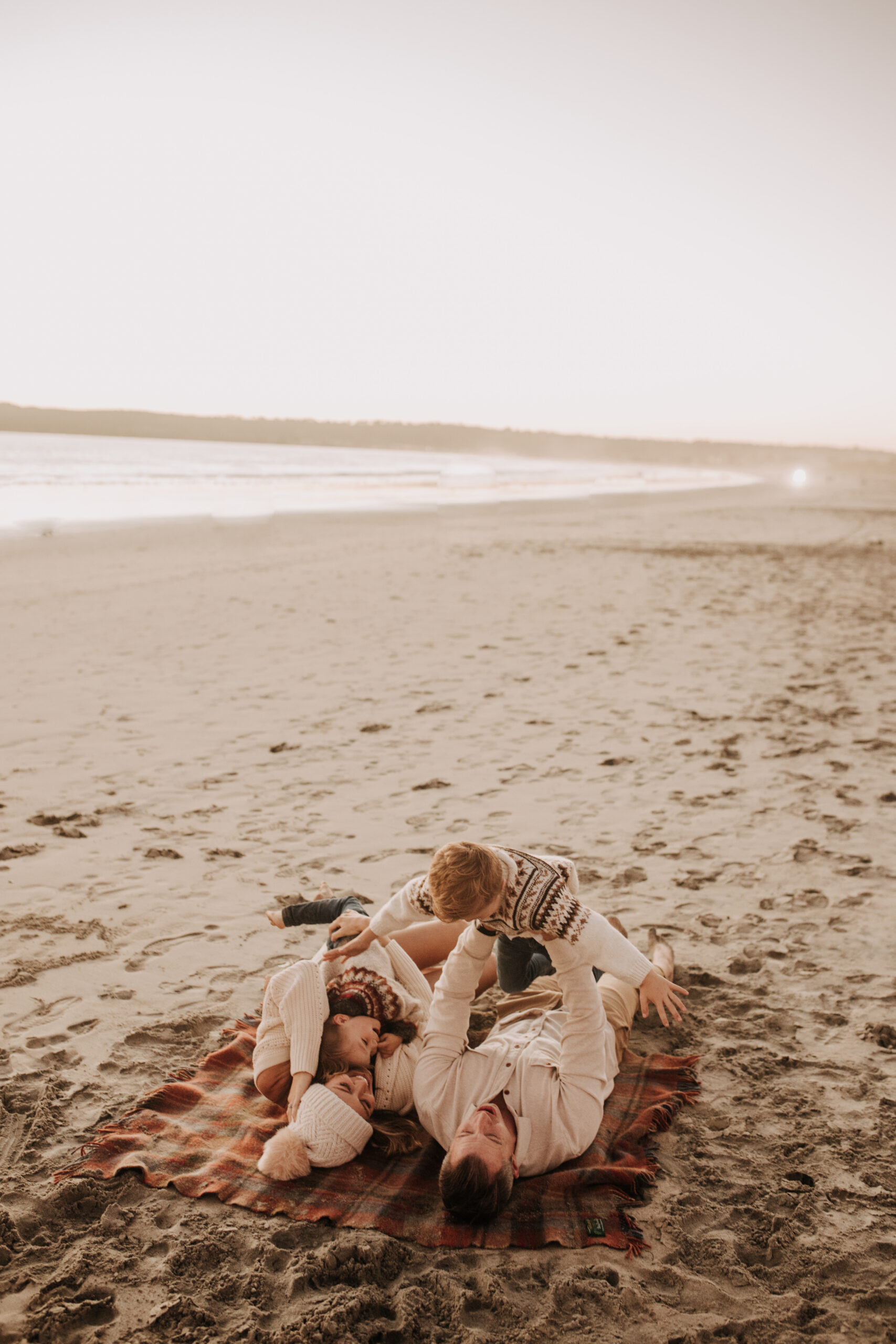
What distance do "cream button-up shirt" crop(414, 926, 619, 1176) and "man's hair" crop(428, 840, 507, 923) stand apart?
23 centimetres

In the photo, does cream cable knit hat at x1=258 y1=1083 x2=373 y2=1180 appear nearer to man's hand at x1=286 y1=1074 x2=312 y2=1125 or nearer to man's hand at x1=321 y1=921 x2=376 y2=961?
man's hand at x1=286 y1=1074 x2=312 y2=1125

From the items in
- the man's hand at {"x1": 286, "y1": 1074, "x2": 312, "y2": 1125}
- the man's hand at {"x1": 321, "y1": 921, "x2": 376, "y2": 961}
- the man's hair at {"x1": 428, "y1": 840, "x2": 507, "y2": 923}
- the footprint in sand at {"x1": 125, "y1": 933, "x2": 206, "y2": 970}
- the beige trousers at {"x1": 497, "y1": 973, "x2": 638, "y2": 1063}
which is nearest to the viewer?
the man's hair at {"x1": 428, "y1": 840, "x2": 507, "y2": 923}

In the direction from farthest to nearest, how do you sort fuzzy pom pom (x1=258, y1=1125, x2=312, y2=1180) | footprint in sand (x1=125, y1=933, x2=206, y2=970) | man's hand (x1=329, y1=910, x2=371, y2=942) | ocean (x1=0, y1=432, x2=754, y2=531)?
ocean (x1=0, y1=432, x2=754, y2=531), footprint in sand (x1=125, y1=933, x2=206, y2=970), man's hand (x1=329, y1=910, x2=371, y2=942), fuzzy pom pom (x1=258, y1=1125, x2=312, y2=1180)

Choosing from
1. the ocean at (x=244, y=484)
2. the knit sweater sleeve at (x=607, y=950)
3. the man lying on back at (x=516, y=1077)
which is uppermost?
the ocean at (x=244, y=484)

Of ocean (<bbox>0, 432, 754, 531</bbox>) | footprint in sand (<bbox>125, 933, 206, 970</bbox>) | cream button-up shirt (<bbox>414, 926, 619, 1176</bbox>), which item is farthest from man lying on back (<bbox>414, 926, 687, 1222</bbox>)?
ocean (<bbox>0, 432, 754, 531</bbox>)

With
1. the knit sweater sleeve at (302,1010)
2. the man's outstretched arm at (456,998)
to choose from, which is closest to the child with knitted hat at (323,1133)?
the knit sweater sleeve at (302,1010)

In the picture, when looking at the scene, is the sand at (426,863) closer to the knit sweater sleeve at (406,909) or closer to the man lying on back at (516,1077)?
the man lying on back at (516,1077)

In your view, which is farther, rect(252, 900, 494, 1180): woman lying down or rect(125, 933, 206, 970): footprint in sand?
rect(125, 933, 206, 970): footprint in sand

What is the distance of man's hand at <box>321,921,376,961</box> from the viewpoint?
3061 millimetres

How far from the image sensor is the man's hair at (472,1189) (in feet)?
8.34

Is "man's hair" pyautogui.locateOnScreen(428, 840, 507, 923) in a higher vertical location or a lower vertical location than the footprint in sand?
higher

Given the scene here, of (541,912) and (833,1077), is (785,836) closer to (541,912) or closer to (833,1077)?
(833,1077)

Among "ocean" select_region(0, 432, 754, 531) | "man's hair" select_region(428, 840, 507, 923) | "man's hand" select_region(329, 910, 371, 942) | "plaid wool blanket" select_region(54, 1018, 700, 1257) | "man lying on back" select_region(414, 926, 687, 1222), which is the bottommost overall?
"plaid wool blanket" select_region(54, 1018, 700, 1257)

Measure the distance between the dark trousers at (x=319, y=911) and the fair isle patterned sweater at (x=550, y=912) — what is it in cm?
72
